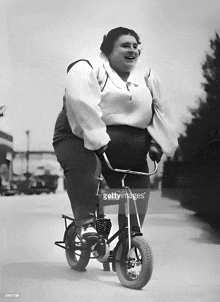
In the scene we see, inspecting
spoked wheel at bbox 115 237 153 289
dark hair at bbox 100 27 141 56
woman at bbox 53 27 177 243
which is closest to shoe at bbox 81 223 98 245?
woman at bbox 53 27 177 243

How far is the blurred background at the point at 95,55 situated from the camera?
2877 mm

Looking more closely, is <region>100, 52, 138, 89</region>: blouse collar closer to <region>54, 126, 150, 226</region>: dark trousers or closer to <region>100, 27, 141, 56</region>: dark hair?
<region>100, 27, 141, 56</region>: dark hair

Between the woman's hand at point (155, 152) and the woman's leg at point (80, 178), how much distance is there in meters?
0.26

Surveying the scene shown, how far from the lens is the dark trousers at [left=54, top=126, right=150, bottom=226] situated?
276cm

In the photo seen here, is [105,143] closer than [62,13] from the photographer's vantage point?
Yes

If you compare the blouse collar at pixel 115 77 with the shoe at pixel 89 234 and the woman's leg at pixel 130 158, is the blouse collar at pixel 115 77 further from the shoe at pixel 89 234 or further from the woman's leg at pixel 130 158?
the shoe at pixel 89 234

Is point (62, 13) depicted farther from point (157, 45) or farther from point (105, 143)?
point (105, 143)

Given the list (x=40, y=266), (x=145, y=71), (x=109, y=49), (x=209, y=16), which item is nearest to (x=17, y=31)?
(x=109, y=49)

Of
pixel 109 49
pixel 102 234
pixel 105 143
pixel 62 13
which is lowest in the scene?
pixel 102 234

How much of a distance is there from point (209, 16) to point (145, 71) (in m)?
0.42

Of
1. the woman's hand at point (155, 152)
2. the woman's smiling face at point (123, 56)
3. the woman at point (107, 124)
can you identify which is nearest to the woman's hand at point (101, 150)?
the woman at point (107, 124)

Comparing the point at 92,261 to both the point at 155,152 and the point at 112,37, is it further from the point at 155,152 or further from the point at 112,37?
the point at 112,37

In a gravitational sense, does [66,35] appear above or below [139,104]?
above

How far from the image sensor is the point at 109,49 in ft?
9.28
